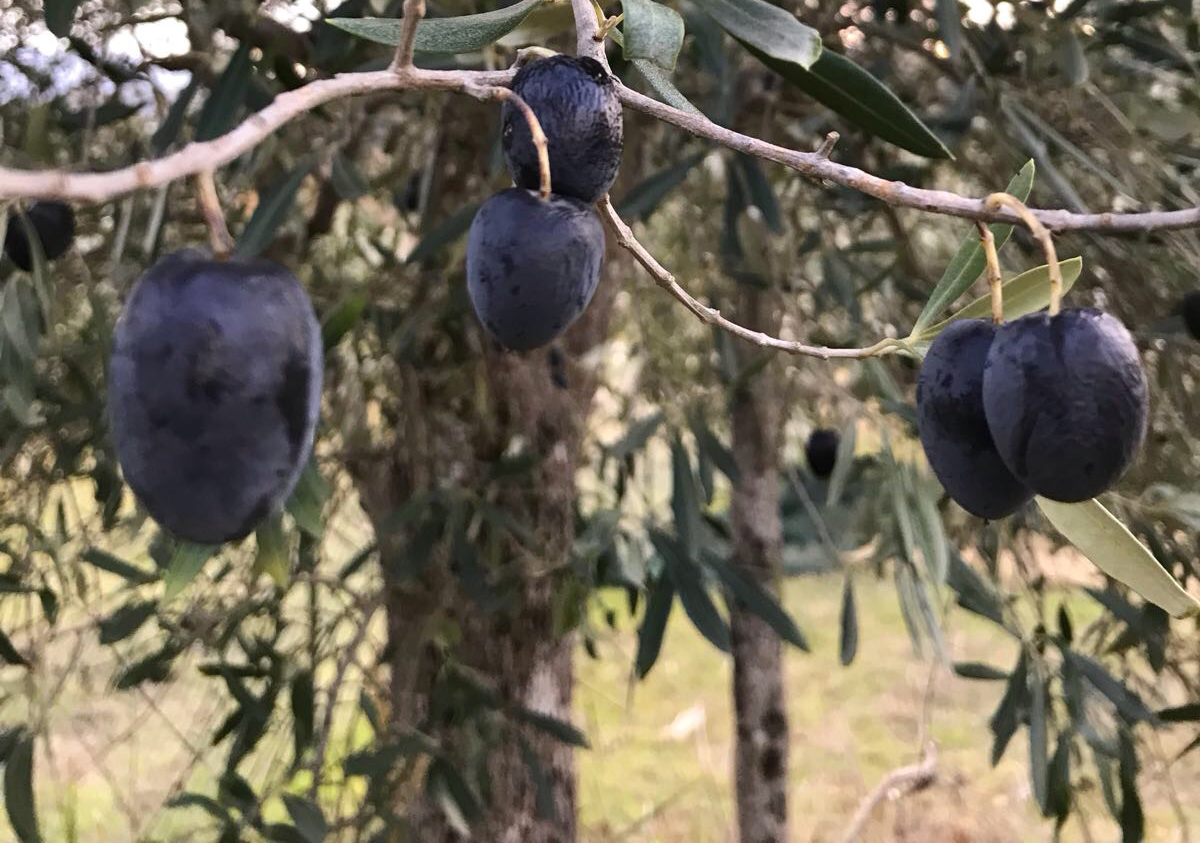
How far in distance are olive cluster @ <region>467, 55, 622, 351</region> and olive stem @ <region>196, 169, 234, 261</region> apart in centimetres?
15

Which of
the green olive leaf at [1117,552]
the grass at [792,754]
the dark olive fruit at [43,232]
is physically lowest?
the grass at [792,754]

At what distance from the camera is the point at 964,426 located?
494 millimetres

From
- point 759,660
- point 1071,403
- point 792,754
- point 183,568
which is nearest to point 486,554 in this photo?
point 759,660

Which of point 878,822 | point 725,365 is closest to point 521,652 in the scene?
point 725,365

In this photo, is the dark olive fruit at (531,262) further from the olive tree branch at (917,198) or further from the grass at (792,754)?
the grass at (792,754)

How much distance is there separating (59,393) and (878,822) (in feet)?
9.01

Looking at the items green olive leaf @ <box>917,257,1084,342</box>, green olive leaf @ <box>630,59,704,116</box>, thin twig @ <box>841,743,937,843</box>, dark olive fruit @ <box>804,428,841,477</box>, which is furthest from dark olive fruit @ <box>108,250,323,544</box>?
dark olive fruit @ <box>804,428,841,477</box>

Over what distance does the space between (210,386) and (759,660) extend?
5.92ft

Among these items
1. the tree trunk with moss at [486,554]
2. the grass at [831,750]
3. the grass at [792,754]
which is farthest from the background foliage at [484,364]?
the grass at [831,750]

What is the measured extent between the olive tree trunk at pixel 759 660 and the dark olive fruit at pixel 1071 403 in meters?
1.53

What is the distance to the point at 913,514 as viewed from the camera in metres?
1.27

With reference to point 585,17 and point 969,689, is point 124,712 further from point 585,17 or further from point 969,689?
point 585,17

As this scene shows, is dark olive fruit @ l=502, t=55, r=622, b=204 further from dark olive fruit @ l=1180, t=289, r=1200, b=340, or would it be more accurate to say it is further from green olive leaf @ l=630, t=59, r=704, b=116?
dark olive fruit @ l=1180, t=289, r=1200, b=340

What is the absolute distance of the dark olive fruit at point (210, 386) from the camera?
0.38 metres
